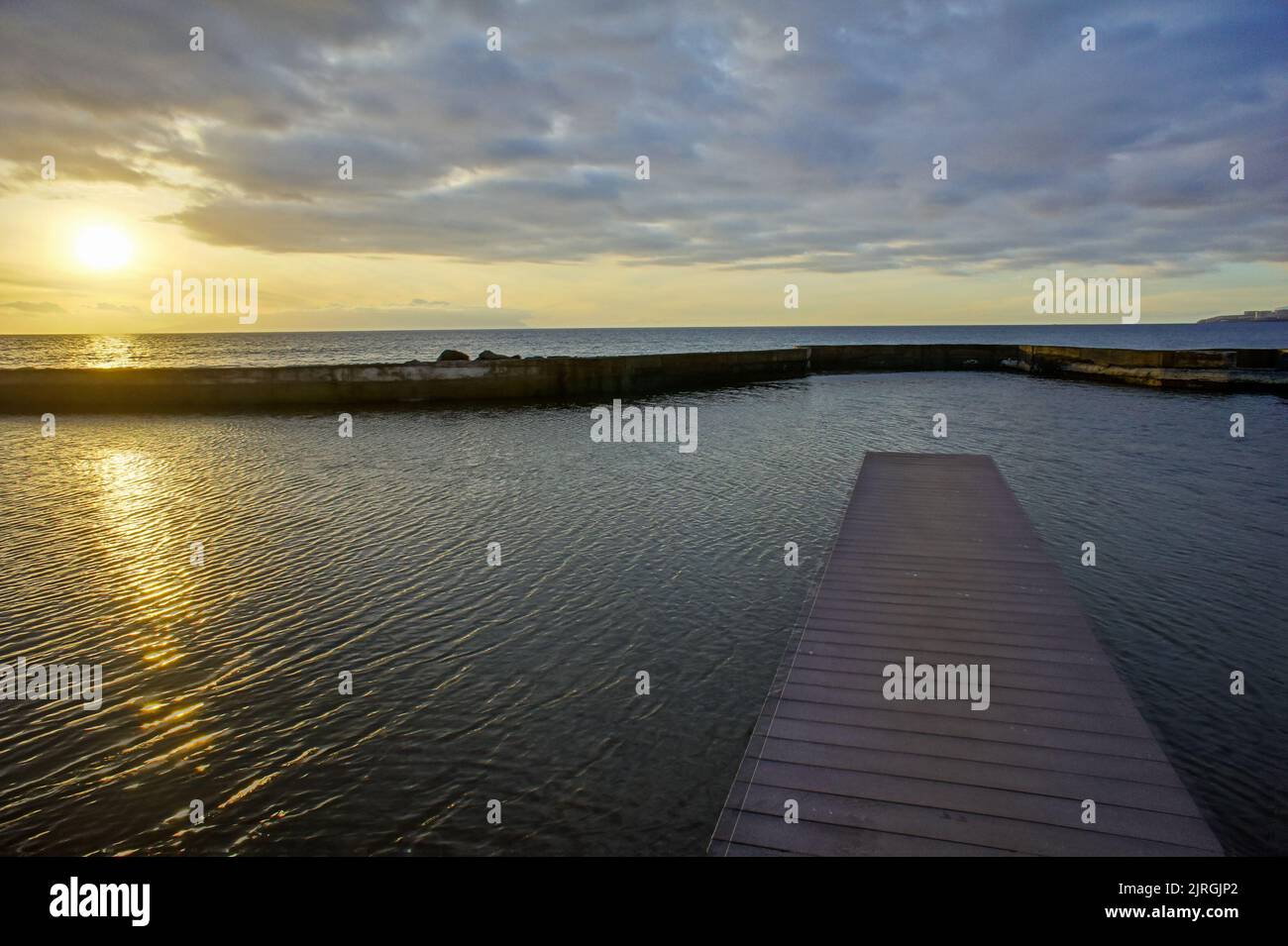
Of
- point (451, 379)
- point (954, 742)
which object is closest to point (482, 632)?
point (954, 742)

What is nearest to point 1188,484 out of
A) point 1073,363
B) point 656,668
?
point 656,668

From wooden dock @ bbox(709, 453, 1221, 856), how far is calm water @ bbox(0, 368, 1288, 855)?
0.97m

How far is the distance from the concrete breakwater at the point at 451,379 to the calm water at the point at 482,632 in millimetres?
16240

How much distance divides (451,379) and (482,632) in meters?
32.0

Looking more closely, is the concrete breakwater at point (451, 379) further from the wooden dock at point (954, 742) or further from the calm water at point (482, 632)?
the wooden dock at point (954, 742)

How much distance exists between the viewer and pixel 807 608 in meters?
8.96

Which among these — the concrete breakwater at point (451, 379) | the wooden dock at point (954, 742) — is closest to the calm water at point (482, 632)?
the wooden dock at point (954, 742)

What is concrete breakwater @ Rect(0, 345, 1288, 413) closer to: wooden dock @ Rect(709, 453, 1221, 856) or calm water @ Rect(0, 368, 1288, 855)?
calm water @ Rect(0, 368, 1288, 855)

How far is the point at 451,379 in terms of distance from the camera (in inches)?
1564

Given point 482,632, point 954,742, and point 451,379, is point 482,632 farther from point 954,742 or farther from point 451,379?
point 451,379

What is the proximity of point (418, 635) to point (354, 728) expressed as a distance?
224 centimetres

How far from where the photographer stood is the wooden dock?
15.5 feet
